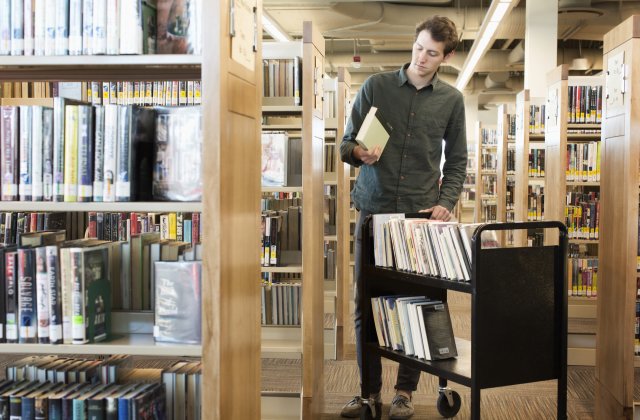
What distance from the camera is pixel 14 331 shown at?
6.14 ft

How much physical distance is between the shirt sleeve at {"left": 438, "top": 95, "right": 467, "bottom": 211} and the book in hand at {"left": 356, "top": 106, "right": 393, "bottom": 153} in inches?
14.6

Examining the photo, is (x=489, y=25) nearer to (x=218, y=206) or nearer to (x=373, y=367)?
(x=373, y=367)

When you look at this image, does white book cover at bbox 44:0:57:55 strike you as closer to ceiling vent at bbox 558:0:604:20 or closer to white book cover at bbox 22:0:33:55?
white book cover at bbox 22:0:33:55

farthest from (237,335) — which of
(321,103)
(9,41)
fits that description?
(321,103)

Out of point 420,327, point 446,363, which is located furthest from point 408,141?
point 446,363

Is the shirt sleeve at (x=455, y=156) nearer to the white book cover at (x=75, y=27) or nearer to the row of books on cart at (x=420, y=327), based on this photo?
the row of books on cart at (x=420, y=327)

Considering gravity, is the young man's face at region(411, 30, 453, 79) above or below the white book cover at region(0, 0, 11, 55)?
above

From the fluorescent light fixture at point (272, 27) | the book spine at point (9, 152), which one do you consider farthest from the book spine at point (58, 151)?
the fluorescent light fixture at point (272, 27)

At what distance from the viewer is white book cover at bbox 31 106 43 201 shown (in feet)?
6.10

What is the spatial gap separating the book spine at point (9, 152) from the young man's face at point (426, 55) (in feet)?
5.55

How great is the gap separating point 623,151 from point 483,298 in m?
1.30

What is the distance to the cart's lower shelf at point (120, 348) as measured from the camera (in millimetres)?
1798

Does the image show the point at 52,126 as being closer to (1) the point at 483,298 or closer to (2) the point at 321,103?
(1) the point at 483,298

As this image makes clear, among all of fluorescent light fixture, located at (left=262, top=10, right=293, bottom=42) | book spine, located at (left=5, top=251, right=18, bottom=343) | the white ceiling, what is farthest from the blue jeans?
the white ceiling
